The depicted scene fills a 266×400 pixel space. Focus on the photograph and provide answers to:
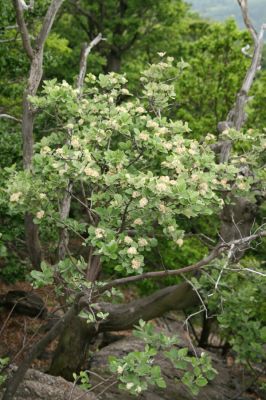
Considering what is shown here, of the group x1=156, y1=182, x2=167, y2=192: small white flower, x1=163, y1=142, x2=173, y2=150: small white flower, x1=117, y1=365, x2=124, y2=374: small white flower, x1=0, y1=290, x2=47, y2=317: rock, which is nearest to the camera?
x1=156, y1=182, x2=167, y2=192: small white flower

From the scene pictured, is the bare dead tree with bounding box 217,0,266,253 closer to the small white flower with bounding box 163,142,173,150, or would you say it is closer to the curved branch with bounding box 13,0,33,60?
the small white flower with bounding box 163,142,173,150

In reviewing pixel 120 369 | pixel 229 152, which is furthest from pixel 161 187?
pixel 229 152

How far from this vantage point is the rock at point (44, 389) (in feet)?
26.5

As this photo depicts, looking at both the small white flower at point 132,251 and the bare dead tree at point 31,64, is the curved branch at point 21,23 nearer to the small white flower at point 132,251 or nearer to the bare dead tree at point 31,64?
the bare dead tree at point 31,64

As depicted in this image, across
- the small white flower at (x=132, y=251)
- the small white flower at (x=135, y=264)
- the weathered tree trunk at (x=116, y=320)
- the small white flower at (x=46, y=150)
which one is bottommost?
the weathered tree trunk at (x=116, y=320)

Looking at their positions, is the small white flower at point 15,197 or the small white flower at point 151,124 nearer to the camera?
the small white flower at point 15,197

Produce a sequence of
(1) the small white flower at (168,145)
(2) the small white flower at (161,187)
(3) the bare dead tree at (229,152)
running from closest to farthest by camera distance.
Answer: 1. (2) the small white flower at (161,187)
2. (1) the small white flower at (168,145)
3. (3) the bare dead tree at (229,152)

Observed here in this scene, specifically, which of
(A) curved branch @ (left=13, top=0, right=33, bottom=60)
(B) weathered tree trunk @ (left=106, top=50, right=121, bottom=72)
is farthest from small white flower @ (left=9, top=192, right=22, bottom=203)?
(B) weathered tree trunk @ (left=106, top=50, right=121, bottom=72)

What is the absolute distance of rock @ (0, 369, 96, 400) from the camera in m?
8.07

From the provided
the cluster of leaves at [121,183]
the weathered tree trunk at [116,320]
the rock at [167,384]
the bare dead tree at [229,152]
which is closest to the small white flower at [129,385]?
the cluster of leaves at [121,183]

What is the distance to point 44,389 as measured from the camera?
8.28m

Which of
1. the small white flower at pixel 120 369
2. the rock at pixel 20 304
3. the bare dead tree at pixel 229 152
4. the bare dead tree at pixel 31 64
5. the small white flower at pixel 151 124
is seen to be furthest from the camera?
the rock at pixel 20 304

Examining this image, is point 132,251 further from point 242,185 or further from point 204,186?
point 242,185

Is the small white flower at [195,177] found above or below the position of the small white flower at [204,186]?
above
